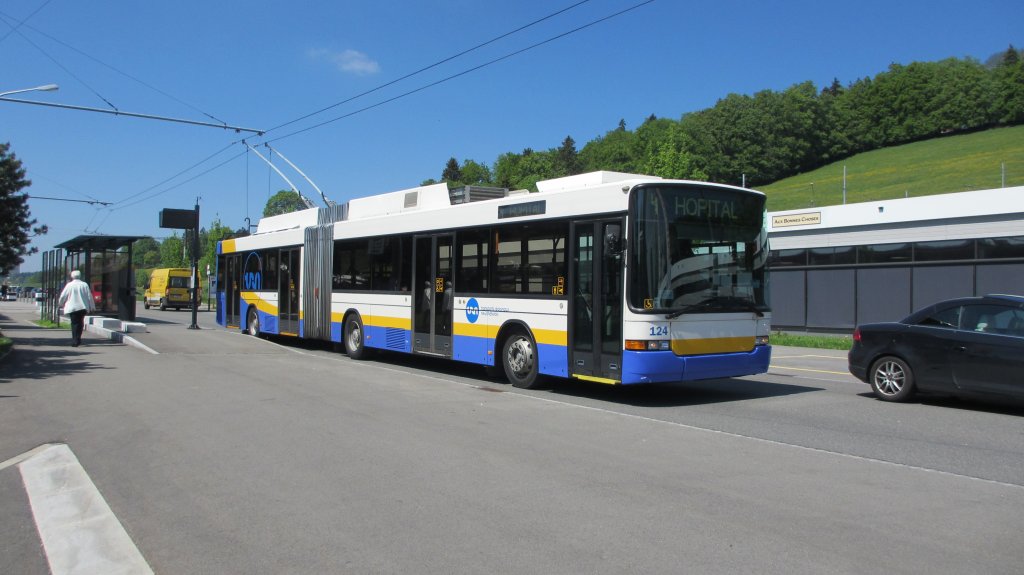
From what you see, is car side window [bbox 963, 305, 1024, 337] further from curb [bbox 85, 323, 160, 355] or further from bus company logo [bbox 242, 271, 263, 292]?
bus company logo [bbox 242, 271, 263, 292]

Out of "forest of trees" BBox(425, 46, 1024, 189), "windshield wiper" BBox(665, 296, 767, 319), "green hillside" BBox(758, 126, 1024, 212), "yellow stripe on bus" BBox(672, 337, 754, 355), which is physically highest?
"forest of trees" BBox(425, 46, 1024, 189)

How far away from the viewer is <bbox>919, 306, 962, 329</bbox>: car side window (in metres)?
10.2

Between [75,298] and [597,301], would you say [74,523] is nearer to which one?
[597,301]

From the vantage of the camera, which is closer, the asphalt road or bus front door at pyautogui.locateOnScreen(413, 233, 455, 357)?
the asphalt road

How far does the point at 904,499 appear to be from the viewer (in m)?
5.86

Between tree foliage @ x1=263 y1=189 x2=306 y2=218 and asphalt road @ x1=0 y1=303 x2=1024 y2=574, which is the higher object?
tree foliage @ x1=263 y1=189 x2=306 y2=218

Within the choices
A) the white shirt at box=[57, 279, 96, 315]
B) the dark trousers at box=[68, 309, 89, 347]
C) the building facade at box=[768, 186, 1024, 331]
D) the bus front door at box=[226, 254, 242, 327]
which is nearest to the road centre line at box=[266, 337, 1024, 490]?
the white shirt at box=[57, 279, 96, 315]

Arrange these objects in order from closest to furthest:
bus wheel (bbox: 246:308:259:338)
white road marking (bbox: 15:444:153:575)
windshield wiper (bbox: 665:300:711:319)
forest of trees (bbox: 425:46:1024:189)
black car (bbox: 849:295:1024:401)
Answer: white road marking (bbox: 15:444:153:575) → black car (bbox: 849:295:1024:401) → windshield wiper (bbox: 665:300:711:319) → bus wheel (bbox: 246:308:259:338) → forest of trees (bbox: 425:46:1024:189)

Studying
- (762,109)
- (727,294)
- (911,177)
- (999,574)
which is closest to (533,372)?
(727,294)

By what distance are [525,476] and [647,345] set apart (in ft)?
12.9

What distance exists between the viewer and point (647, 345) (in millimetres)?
9969

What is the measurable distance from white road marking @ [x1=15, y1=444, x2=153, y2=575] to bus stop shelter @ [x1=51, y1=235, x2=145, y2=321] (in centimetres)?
2291

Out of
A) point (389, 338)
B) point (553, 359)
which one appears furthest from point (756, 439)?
point (389, 338)

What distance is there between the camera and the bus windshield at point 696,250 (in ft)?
33.0
